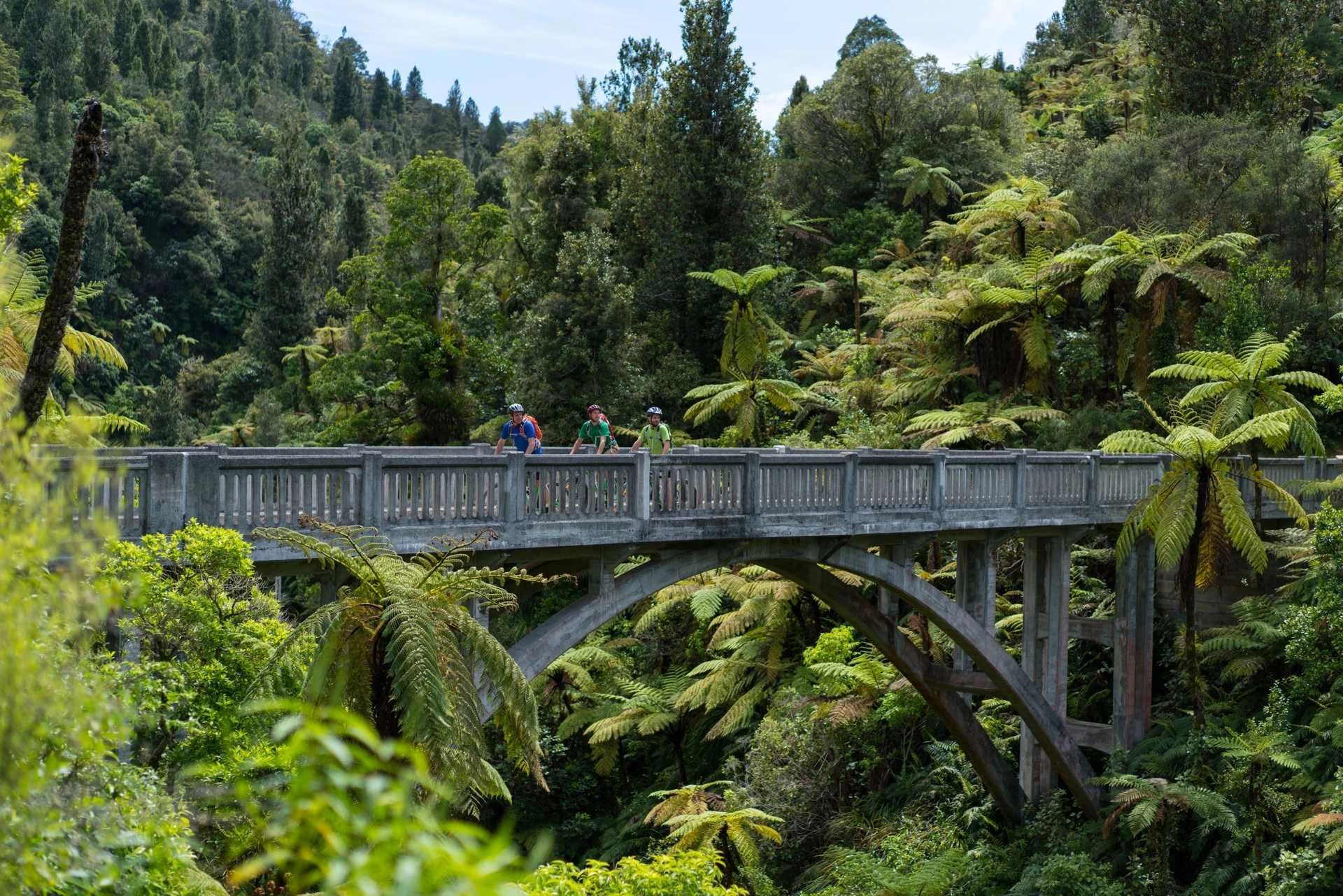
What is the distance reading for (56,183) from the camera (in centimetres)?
5891

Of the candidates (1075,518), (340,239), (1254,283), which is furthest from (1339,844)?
(340,239)

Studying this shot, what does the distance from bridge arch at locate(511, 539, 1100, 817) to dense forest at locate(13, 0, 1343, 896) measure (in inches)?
21.6

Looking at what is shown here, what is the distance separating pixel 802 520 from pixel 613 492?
254 centimetres

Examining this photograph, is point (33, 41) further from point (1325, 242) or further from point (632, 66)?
point (1325, 242)

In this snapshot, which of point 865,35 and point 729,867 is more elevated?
point 865,35

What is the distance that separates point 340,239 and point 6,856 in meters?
57.6

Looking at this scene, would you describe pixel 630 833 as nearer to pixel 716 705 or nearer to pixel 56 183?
pixel 716 705

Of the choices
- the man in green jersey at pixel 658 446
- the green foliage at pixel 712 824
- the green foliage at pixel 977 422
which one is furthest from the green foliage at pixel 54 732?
the green foliage at pixel 977 422

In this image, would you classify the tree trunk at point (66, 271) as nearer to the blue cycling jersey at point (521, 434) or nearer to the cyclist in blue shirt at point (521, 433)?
the cyclist in blue shirt at point (521, 433)

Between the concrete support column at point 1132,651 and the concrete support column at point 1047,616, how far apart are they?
2.53 ft

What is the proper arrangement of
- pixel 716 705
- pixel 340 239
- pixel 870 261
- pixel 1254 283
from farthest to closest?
pixel 340 239 → pixel 870 261 → pixel 716 705 → pixel 1254 283

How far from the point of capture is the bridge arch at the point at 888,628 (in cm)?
1156

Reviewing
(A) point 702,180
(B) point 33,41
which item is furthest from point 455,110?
(A) point 702,180

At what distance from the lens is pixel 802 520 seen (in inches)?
523
